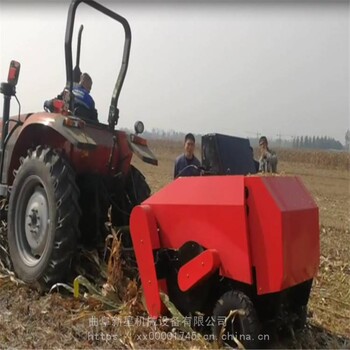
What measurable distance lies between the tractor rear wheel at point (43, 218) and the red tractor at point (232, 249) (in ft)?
2.14

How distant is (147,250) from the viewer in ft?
8.93

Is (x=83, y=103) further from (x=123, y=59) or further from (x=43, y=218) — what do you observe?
(x=43, y=218)

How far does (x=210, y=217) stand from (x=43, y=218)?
5.15 feet

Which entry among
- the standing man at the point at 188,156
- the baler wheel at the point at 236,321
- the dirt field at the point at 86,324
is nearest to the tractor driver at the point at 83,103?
the standing man at the point at 188,156

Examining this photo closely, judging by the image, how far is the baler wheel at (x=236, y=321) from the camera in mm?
2287

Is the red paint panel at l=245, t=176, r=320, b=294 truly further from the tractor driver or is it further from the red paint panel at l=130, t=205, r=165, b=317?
the tractor driver

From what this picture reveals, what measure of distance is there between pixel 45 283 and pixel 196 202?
1410 mm

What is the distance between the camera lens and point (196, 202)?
2.59 meters

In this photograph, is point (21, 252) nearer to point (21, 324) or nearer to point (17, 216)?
point (17, 216)

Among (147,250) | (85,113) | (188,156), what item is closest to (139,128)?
(85,113)

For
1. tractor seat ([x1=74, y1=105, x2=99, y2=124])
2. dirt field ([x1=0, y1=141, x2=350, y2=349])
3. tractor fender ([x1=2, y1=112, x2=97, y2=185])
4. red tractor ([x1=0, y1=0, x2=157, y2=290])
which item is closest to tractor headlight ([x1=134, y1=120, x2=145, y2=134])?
red tractor ([x1=0, y1=0, x2=157, y2=290])

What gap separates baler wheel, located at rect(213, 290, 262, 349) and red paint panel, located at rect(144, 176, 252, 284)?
0.37ft

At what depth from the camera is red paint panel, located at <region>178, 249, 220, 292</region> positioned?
2.42 metres

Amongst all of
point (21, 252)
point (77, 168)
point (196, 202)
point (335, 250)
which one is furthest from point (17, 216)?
point (335, 250)
